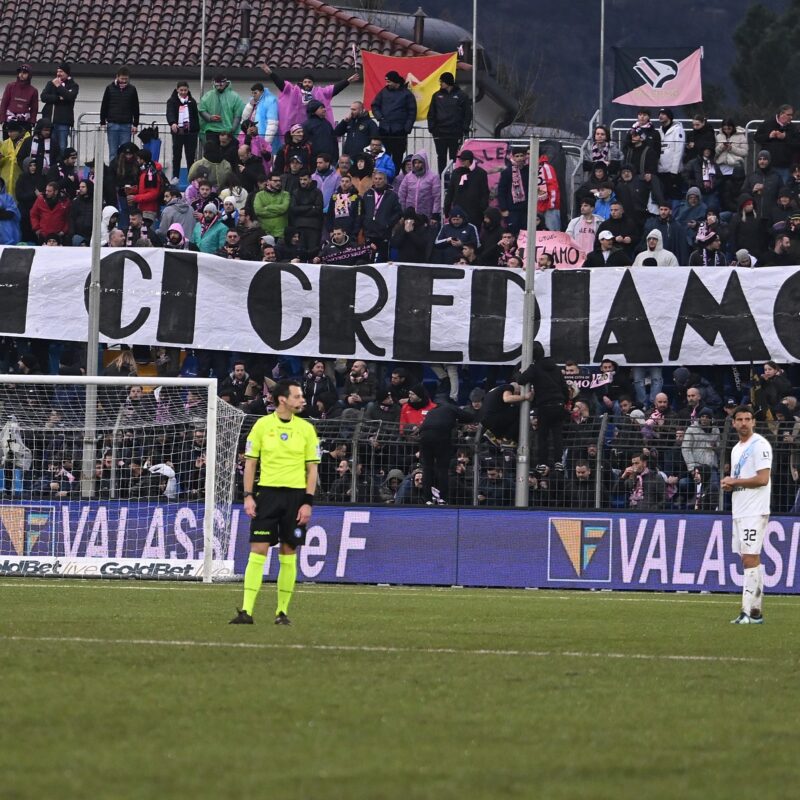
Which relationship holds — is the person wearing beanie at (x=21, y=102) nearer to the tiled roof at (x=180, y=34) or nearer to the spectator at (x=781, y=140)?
the spectator at (x=781, y=140)

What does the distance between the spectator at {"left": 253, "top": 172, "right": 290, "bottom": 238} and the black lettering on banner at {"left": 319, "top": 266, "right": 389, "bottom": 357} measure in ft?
6.66

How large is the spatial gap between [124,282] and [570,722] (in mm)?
17658

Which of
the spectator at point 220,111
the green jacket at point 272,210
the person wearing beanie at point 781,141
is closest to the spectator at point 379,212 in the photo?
the green jacket at point 272,210

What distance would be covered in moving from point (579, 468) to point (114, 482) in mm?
5734

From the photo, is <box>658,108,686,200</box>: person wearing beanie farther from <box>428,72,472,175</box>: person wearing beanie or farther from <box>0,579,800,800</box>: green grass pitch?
<box>0,579,800,800</box>: green grass pitch

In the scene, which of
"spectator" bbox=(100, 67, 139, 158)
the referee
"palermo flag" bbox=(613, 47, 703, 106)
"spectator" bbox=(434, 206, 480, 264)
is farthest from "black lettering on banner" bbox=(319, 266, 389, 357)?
the referee

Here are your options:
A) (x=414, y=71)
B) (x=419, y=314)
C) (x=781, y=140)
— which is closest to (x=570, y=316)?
(x=419, y=314)

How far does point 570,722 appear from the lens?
7.97 meters

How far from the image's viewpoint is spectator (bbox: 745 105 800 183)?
25.4 metres

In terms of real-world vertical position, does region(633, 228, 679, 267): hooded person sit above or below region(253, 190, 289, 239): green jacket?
below

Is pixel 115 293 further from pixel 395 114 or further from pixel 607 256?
pixel 607 256

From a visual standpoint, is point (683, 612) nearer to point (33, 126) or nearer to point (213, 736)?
point (213, 736)

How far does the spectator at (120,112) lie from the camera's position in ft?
94.4

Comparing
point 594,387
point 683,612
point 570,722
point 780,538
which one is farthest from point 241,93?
point 570,722
